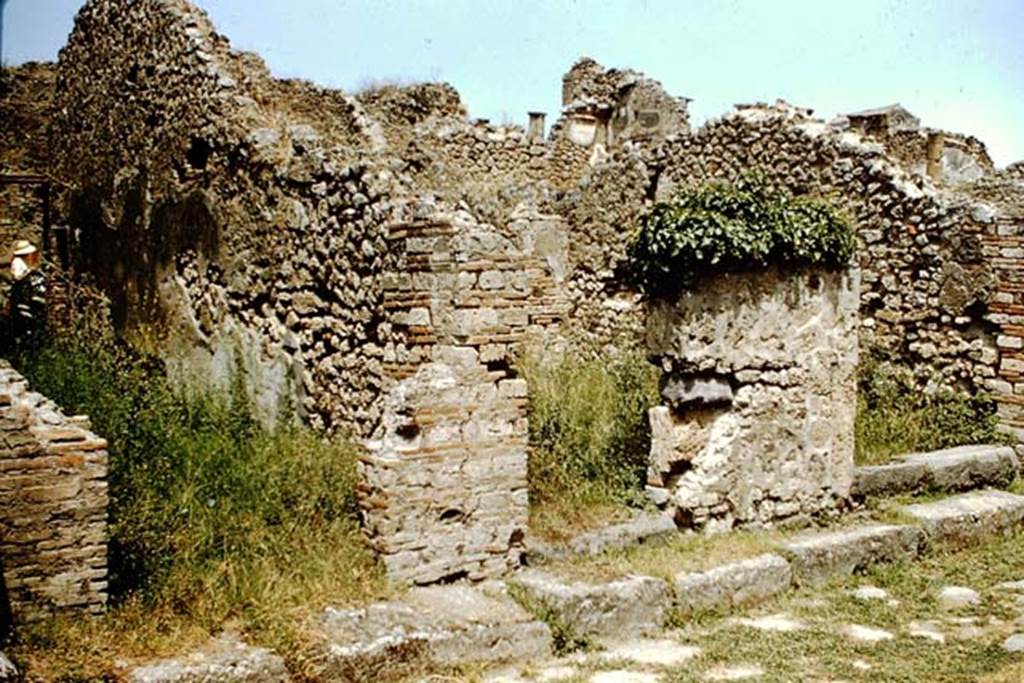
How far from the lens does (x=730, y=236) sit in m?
7.06

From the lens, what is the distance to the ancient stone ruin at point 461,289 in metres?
6.21

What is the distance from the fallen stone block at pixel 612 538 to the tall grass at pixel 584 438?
0.71 feet

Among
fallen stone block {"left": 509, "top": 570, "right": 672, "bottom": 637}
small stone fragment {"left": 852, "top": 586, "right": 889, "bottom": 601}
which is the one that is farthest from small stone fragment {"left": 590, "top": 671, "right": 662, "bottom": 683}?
small stone fragment {"left": 852, "top": 586, "right": 889, "bottom": 601}

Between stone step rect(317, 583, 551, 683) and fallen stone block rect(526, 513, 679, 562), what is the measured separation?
66 centimetres

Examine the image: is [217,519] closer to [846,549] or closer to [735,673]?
[735,673]

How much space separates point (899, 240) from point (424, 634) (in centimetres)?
760

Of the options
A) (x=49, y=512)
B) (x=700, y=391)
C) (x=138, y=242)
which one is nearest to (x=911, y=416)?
(x=700, y=391)

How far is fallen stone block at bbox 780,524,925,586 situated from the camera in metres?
6.93

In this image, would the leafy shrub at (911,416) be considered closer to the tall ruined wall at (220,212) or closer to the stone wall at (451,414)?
the stone wall at (451,414)

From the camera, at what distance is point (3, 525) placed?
4.92m

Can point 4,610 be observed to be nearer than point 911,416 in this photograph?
Yes

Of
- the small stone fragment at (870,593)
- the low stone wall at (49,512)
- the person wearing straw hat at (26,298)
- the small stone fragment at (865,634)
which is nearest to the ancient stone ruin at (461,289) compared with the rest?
the person wearing straw hat at (26,298)

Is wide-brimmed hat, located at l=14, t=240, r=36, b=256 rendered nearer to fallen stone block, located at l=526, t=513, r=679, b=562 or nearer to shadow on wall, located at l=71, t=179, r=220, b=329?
shadow on wall, located at l=71, t=179, r=220, b=329

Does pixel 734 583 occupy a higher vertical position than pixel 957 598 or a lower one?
higher
